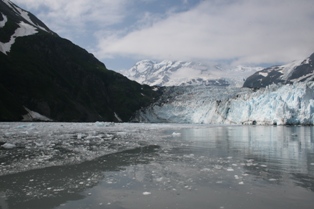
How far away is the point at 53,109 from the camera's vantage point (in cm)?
8688

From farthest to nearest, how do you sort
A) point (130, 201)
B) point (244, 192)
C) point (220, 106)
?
point (220, 106)
point (244, 192)
point (130, 201)

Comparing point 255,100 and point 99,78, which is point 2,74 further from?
point 255,100

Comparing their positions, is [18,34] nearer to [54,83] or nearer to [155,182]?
[54,83]

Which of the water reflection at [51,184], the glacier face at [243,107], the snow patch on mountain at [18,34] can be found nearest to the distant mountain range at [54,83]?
the snow patch on mountain at [18,34]

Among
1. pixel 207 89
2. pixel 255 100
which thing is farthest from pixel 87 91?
pixel 255 100

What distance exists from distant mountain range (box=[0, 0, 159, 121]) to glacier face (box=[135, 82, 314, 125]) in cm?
2445

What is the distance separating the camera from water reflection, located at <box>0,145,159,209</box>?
605 centimetres

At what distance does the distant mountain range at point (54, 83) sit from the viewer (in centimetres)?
8238

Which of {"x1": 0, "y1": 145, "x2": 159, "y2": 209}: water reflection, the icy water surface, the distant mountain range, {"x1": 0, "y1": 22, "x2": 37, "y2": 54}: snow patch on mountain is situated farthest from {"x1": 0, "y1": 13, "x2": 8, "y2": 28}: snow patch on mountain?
{"x1": 0, "y1": 145, "x2": 159, "y2": 209}: water reflection

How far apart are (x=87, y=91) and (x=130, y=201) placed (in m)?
111

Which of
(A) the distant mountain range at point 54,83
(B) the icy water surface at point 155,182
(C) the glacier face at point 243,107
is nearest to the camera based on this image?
(B) the icy water surface at point 155,182

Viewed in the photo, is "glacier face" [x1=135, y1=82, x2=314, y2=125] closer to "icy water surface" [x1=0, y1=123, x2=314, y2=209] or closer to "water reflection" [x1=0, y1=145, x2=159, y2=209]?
"icy water surface" [x1=0, y1=123, x2=314, y2=209]

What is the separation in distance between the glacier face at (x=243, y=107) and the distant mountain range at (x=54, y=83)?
24448mm

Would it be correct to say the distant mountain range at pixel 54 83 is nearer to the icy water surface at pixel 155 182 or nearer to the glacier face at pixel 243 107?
the glacier face at pixel 243 107
